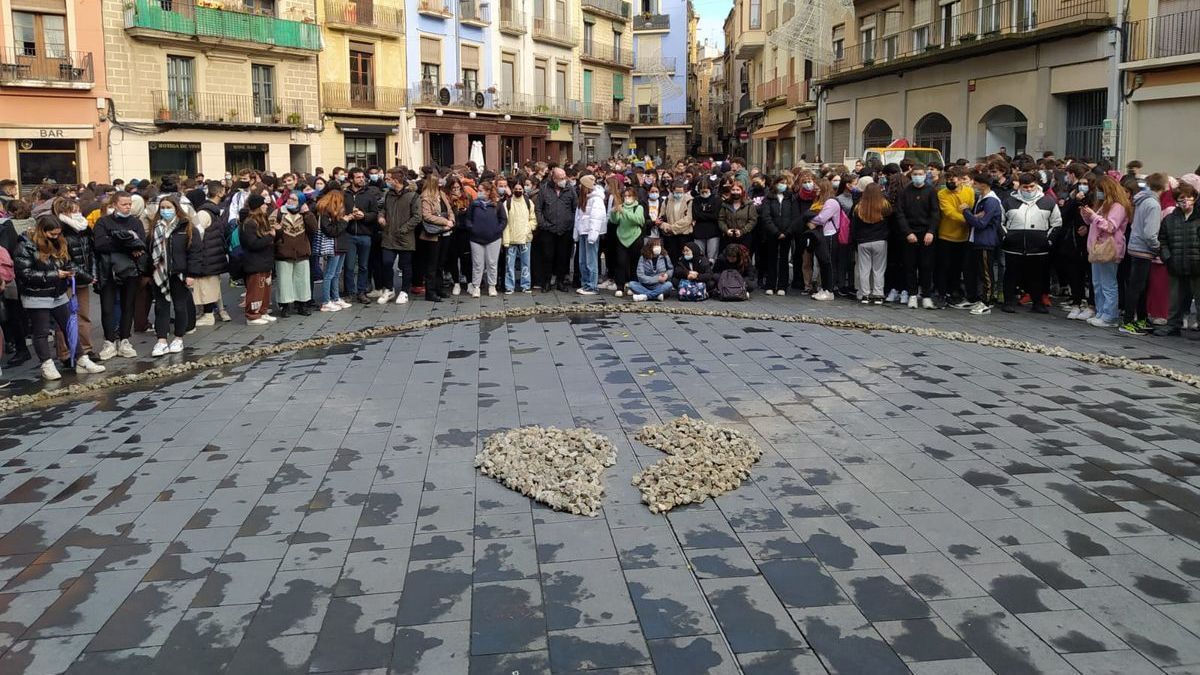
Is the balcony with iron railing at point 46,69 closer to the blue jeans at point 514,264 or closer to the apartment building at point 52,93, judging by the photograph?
the apartment building at point 52,93

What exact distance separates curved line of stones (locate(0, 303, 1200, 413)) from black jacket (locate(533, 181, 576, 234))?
1.78 metres

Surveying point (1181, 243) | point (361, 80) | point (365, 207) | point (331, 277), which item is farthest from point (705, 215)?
point (361, 80)

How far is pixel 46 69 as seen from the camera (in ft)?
92.7

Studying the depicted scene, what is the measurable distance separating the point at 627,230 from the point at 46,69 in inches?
851

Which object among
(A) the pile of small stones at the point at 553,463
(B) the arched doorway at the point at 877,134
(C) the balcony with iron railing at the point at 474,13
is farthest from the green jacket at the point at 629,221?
(C) the balcony with iron railing at the point at 474,13

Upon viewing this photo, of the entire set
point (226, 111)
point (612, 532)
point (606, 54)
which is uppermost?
point (606, 54)

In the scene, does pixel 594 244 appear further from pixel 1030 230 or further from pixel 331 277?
pixel 1030 230

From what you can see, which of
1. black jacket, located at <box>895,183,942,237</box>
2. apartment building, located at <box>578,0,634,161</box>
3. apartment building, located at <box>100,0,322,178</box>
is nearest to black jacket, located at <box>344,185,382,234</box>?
black jacket, located at <box>895,183,942,237</box>

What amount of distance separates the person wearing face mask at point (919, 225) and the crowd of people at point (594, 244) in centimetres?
3

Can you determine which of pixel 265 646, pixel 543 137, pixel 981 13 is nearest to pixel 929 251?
pixel 265 646

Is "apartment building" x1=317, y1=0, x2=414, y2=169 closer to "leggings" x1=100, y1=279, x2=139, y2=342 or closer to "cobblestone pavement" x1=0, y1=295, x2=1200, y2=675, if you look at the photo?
"leggings" x1=100, y1=279, x2=139, y2=342

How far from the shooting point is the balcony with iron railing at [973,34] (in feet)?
75.5

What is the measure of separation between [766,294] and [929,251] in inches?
93.3

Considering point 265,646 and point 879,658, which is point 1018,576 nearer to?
point 879,658
